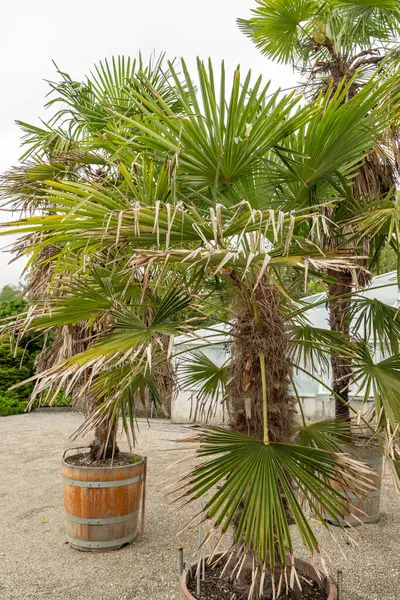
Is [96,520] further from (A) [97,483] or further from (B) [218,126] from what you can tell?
(B) [218,126]

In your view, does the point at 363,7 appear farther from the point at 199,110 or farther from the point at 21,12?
the point at 21,12

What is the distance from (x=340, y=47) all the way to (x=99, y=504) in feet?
14.9

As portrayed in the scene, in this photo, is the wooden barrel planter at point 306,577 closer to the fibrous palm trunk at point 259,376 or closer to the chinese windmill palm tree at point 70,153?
the fibrous palm trunk at point 259,376

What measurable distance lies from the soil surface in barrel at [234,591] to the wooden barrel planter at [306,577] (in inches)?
1.2

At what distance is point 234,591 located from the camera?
2.31 meters

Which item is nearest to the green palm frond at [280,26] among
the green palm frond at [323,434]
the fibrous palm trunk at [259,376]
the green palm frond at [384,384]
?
the fibrous palm trunk at [259,376]

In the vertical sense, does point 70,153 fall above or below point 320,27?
below

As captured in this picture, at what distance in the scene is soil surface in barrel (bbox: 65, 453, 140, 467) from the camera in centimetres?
396

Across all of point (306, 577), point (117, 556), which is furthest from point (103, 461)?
point (306, 577)

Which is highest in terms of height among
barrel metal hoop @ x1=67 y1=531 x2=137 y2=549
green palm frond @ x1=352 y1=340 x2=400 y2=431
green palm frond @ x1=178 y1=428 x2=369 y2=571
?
green palm frond @ x1=352 y1=340 x2=400 y2=431

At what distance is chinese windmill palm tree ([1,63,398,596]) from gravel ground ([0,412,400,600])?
435mm

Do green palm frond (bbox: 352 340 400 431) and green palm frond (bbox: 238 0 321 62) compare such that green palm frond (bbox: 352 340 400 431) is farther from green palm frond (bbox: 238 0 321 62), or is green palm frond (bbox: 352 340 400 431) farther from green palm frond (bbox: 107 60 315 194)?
green palm frond (bbox: 238 0 321 62)

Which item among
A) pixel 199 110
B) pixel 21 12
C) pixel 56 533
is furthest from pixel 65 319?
pixel 21 12

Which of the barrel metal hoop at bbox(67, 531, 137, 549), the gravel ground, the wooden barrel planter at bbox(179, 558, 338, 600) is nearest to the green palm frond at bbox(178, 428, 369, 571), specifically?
the gravel ground
